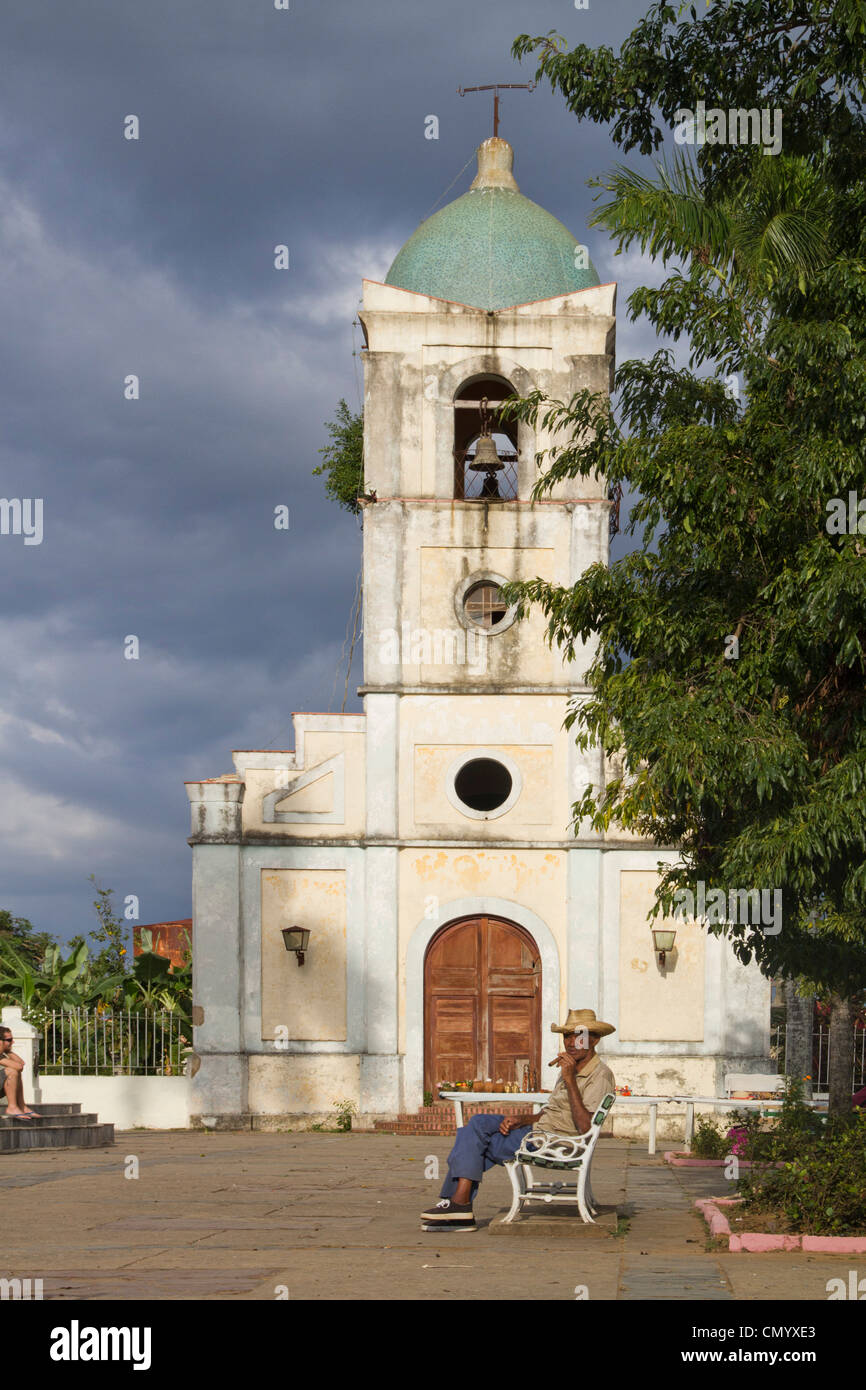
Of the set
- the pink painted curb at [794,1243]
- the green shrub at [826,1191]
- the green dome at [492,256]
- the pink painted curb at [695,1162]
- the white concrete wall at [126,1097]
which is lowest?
the white concrete wall at [126,1097]

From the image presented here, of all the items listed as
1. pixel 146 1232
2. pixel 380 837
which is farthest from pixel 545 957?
pixel 146 1232

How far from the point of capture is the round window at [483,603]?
907 inches

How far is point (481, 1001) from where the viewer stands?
2233 centimetres

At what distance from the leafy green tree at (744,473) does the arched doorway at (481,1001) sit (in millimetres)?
9993

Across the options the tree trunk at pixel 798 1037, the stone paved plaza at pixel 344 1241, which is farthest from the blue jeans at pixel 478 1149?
the tree trunk at pixel 798 1037

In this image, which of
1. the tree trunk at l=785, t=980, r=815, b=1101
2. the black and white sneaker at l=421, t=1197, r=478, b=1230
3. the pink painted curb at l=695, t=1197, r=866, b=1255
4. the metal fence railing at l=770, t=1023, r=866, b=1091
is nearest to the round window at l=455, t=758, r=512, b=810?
the tree trunk at l=785, t=980, r=815, b=1101

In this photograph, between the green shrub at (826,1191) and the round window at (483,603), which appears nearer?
the green shrub at (826,1191)

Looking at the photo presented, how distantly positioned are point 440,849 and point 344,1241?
484 inches

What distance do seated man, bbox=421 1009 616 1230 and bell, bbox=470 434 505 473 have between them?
1242 cm

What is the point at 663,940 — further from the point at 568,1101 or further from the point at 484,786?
the point at 568,1101

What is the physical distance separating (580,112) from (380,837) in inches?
476

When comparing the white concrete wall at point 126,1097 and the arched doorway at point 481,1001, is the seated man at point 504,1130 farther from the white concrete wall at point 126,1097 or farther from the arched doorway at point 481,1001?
the white concrete wall at point 126,1097

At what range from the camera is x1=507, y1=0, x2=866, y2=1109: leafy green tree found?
392 inches

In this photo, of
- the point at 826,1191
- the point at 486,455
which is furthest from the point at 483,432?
the point at 826,1191
